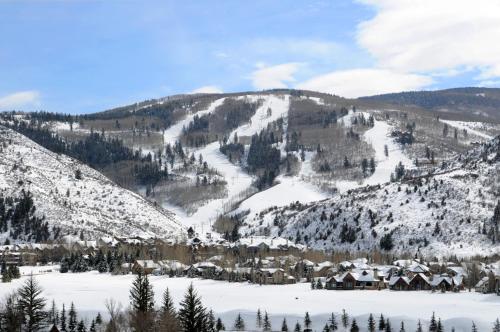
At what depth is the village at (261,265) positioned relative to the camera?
11800 cm

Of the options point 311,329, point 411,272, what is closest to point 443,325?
point 311,329

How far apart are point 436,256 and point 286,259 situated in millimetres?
37728

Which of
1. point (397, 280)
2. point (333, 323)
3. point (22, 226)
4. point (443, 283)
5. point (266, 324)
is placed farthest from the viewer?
point (22, 226)

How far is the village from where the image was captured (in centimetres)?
11800

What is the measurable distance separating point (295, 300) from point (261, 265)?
49.0m

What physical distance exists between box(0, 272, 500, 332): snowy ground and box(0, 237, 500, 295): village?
240 inches

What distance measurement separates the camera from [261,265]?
147 meters

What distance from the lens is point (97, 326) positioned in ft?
251

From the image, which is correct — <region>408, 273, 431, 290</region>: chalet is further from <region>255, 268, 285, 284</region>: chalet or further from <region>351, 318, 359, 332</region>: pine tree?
<region>351, 318, 359, 332</region>: pine tree

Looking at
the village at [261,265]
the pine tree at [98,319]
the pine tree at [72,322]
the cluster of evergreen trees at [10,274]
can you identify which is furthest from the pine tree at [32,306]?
the village at [261,265]

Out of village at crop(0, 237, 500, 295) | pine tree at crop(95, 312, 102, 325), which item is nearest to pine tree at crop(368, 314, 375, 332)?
pine tree at crop(95, 312, 102, 325)

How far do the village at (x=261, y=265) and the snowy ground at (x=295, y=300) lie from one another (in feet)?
20.0

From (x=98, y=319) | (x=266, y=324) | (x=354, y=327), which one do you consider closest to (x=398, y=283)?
(x=354, y=327)

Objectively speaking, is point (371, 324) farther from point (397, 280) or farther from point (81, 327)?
point (397, 280)
